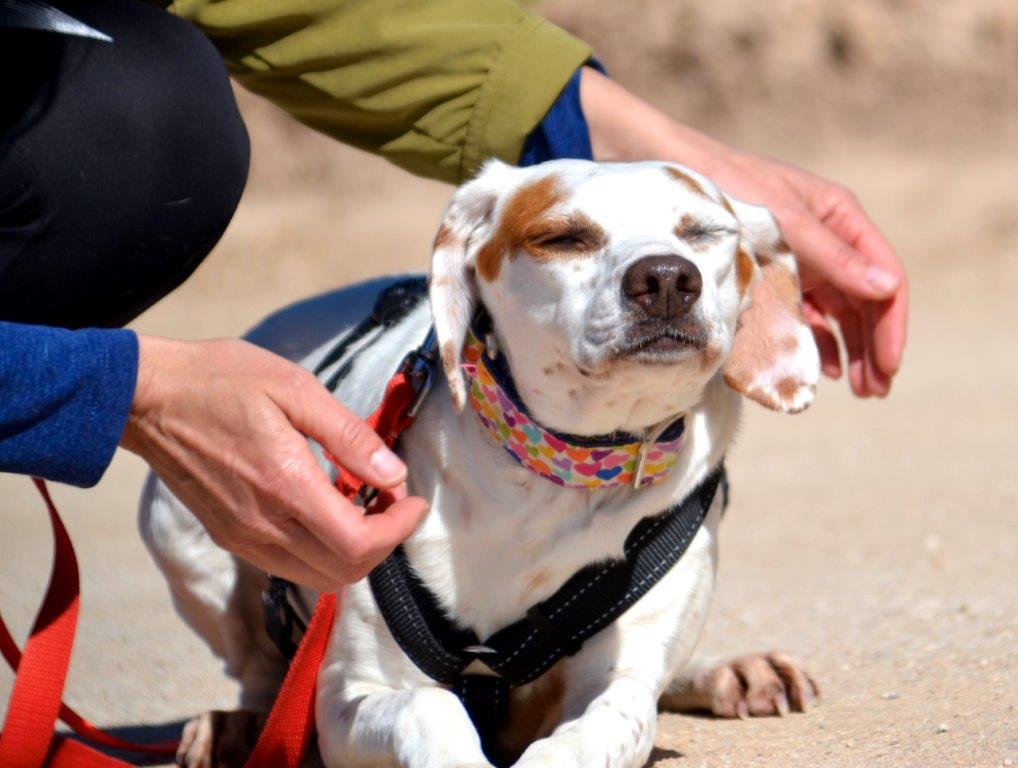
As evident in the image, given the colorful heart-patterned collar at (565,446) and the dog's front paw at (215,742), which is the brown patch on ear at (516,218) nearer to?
the colorful heart-patterned collar at (565,446)

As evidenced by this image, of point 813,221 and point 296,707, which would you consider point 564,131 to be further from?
point 296,707

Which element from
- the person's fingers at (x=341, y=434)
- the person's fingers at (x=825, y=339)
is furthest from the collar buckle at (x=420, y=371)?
the person's fingers at (x=825, y=339)

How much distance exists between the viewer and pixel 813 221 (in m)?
2.92

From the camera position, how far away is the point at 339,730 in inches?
95.4

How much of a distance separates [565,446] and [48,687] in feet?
3.01

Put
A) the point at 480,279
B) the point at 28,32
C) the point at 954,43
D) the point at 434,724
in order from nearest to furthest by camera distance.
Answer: the point at 434,724
the point at 28,32
the point at 480,279
the point at 954,43

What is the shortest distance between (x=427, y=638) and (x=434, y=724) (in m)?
0.27

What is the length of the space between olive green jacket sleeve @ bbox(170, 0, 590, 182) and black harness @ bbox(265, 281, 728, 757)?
0.93 m

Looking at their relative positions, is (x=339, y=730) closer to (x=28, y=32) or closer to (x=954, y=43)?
(x=28, y=32)

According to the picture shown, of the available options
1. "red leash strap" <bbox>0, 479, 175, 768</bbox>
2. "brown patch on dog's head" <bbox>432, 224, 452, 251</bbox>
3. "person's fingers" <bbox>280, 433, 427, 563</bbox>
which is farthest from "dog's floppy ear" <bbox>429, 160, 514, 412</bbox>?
"red leash strap" <bbox>0, 479, 175, 768</bbox>

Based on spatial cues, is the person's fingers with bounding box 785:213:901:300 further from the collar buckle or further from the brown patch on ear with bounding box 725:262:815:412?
the collar buckle

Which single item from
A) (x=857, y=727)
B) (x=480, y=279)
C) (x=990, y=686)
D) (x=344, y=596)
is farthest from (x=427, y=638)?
(x=990, y=686)

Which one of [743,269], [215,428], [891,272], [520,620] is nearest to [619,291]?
[743,269]

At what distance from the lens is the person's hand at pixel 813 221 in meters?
2.89
